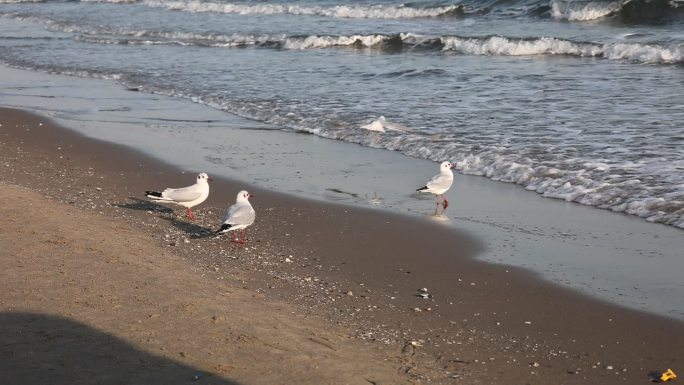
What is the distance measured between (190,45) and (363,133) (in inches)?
510

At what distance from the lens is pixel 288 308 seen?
5.84 meters

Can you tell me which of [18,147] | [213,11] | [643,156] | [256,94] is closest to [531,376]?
[643,156]

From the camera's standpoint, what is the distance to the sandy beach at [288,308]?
4742 mm

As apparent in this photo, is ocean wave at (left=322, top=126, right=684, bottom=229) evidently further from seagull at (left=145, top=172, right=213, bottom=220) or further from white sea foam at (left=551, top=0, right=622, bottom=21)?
white sea foam at (left=551, top=0, right=622, bottom=21)

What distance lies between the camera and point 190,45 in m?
24.0

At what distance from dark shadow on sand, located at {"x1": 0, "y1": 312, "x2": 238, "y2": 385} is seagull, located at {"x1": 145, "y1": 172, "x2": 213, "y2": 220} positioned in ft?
10.9

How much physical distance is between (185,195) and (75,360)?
150 inches

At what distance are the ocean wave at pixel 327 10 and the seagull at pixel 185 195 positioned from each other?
21487 millimetres

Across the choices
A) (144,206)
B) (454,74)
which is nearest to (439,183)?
(144,206)

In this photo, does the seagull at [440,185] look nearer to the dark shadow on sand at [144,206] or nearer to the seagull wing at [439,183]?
the seagull wing at [439,183]

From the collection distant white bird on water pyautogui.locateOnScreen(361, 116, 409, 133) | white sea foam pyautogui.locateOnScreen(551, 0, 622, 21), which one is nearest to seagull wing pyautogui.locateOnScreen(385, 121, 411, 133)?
distant white bird on water pyautogui.locateOnScreen(361, 116, 409, 133)

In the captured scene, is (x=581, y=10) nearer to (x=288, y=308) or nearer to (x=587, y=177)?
(x=587, y=177)

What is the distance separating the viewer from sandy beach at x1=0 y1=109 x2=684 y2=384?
474 cm

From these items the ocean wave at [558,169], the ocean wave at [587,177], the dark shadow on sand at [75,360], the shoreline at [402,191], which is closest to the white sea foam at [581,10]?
the shoreline at [402,191]
